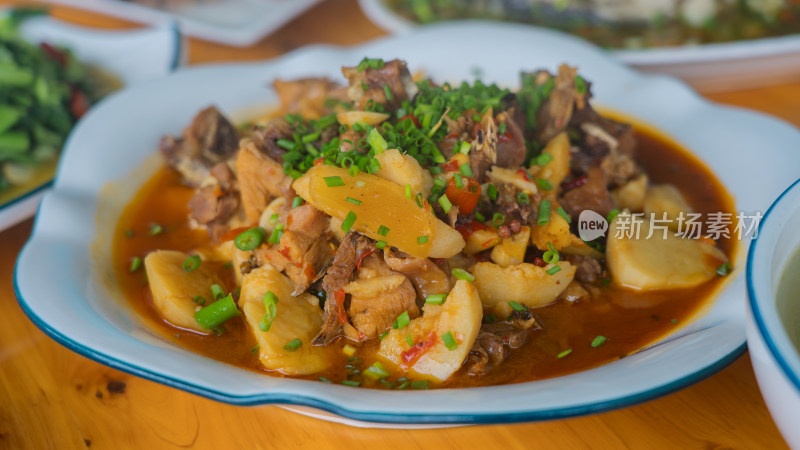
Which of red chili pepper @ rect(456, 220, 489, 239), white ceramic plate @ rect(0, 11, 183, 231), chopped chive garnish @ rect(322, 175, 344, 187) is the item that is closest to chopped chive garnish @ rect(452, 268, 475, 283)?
red chili pepper @ rect(456, 220, 489, 239)

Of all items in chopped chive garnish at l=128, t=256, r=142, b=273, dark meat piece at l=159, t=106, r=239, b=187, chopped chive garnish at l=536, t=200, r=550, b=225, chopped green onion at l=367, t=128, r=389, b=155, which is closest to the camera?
chopped green onion at l=367, t=128, r=389, b=155

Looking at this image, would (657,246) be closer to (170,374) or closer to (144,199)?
(170,374)

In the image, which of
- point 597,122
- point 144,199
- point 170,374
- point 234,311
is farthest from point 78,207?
point 597,122

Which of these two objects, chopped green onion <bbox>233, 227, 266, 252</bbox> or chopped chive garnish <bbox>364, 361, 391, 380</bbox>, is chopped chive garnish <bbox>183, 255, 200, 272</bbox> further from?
chopped chive garnish <bbox>364, 361, 391, 380</bbox>

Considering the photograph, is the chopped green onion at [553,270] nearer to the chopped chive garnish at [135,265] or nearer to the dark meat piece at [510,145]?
the dark meat piece at [510,145]

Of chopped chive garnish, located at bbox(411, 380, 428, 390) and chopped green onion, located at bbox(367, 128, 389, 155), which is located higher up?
chopped green onion, located at bbox(367, 128, 389, 155)

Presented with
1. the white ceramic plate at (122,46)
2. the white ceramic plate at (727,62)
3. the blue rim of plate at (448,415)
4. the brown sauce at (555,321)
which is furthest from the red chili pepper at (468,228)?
the white ceramic plate at (122,46)
